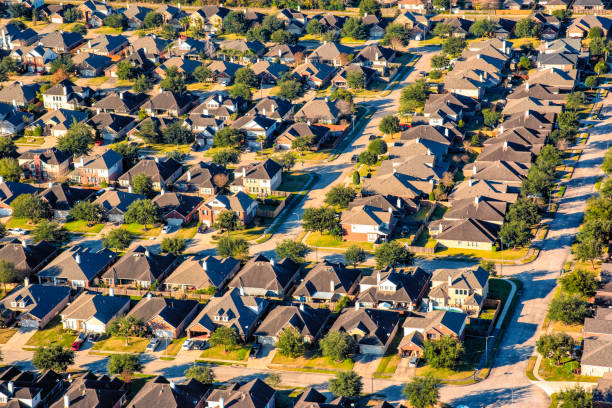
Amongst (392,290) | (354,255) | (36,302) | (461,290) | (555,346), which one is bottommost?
(36,302)

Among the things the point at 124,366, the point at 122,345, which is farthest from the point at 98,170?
the point at 124,366

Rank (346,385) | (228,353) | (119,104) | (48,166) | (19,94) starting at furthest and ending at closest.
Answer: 1. (19,94)
2. (119,104)
3. (48,166)
4. (228,353)
5. (346,385)

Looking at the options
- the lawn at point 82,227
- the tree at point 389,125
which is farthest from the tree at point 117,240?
the tree at point 389,125

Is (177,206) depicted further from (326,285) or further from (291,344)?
(291,344)

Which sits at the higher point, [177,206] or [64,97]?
[177,206]

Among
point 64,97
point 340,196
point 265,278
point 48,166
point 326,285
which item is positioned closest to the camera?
point 326,285

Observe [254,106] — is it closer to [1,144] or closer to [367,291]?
[1,144]
